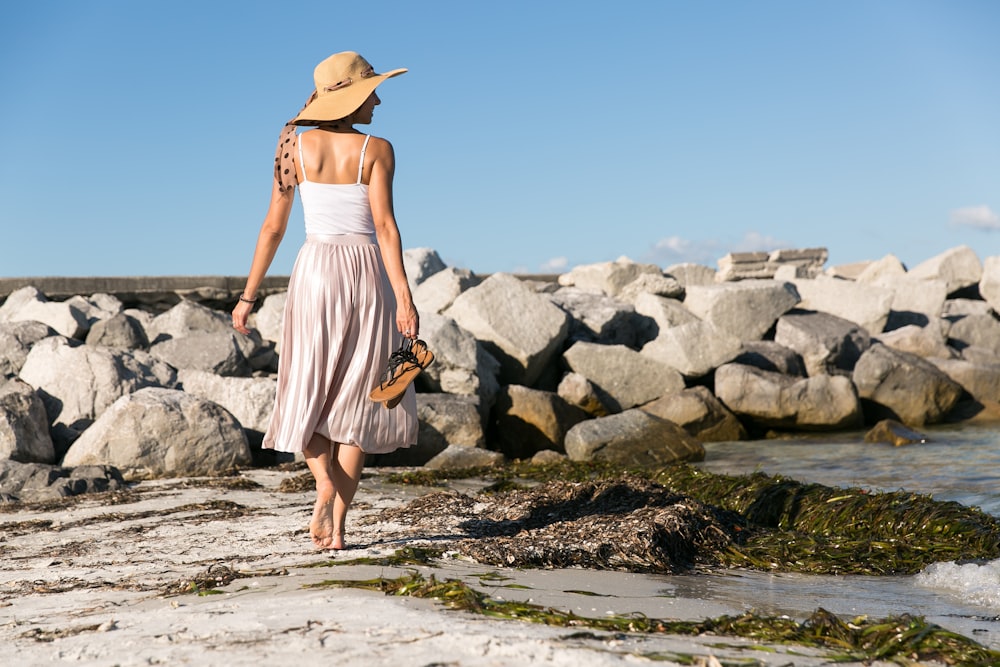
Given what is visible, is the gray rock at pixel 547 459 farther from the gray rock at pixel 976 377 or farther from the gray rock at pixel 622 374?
the gray rock at pixel 976 377

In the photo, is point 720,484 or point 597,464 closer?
point 720,484

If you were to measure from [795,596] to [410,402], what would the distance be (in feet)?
6.92

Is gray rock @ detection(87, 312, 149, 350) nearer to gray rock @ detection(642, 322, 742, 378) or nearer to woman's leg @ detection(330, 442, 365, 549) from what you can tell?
gray rock @ detection(642, 322, 742, 378)

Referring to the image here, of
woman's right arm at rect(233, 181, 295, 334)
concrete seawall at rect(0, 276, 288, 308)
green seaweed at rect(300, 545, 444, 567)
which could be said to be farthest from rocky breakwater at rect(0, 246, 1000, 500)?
green seaweed at rect(300, 545, 444, 567)

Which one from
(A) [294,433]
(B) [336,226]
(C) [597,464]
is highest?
(B) [336,226]

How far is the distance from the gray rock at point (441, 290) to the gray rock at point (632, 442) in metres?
4.64

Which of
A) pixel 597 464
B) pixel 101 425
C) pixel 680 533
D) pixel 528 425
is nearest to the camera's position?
pixel 680 533

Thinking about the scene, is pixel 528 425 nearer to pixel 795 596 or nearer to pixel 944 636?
pixel 795 596

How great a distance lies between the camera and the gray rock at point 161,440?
899 centimetres

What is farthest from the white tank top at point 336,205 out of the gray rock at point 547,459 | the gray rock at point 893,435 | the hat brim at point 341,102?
the gray rock at point 893,435

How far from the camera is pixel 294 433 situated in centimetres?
489

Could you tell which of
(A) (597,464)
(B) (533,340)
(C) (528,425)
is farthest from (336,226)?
(B) (533,340)

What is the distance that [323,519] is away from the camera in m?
5.05

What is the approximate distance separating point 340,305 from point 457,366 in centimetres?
793
